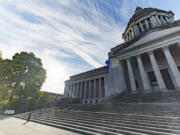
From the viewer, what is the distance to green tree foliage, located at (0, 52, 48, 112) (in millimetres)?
20578

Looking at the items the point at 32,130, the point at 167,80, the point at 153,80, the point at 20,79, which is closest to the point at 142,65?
the point at 153,80

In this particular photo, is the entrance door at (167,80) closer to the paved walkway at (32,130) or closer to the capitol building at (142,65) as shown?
the capitol building at (142,65)

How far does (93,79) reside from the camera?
2720 centimetres

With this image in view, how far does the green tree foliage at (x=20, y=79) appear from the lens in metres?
20.6

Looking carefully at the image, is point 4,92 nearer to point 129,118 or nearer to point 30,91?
point 30,91

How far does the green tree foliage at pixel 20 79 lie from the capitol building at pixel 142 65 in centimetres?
1175

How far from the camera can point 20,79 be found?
2156 centimetres

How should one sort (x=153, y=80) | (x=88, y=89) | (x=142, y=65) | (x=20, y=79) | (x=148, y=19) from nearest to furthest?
(x=142, y=65) → (x=153, y=80) → (x=20, y=79) → (x=148, y=19) → (x=88, y=89)

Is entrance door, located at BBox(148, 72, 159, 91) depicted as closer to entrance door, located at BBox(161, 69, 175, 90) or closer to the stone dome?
entrance door, located at BBox(161, 69, 175, 90)

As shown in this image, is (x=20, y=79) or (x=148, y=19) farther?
(x=148, y=19)

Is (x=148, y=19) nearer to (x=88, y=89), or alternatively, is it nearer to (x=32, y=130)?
(x=88, y=89)

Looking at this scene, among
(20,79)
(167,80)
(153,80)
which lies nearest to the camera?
(167,80)

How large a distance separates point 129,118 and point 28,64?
85.1 feet

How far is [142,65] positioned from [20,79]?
26.7 metres
